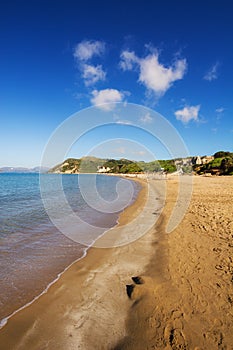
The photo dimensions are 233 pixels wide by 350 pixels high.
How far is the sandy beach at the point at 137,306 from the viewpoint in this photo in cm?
341

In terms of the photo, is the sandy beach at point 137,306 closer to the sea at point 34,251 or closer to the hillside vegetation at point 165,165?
the sea at point 34,251

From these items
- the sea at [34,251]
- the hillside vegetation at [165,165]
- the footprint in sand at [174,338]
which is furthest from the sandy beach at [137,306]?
the hillside vegetation at [165,165]

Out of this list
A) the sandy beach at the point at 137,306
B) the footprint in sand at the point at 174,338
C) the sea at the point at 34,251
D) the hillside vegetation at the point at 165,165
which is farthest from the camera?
the hillside vegetation at the point at 165,165

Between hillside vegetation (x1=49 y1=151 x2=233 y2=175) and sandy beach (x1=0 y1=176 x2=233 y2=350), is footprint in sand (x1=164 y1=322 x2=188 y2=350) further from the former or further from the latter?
hillside vegetation (x1=49 y1=151 x2=233 y2=175)

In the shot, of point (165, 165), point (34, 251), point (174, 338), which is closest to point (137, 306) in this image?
point (174, 338)

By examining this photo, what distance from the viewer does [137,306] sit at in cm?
427

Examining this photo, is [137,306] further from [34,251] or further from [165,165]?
[165,165]

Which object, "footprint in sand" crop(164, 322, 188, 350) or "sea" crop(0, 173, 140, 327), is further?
"sea" crop(0, 173, 140, 327)

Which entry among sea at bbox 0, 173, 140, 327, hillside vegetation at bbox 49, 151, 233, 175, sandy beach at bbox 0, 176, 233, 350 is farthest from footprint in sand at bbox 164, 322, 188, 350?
hillside vegetation at bbox 49, 151, 233, 175

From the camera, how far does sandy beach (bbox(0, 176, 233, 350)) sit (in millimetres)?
3414

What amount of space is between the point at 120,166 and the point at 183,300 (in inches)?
6180

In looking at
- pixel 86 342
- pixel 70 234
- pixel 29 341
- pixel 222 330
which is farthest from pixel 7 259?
pixel 222 330

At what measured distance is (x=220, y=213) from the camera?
39.0 ft

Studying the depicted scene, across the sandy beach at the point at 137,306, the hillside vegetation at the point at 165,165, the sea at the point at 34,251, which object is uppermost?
the hillside vegetation at the point at 165,165
